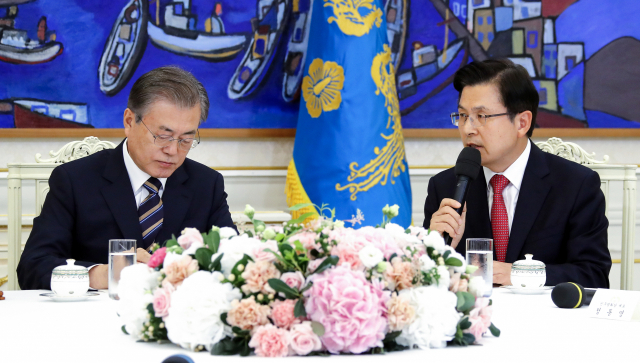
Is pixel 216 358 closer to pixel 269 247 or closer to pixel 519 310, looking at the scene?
pixel 269 247

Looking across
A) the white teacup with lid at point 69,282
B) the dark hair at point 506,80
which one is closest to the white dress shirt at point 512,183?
the dark hair at point 506,80

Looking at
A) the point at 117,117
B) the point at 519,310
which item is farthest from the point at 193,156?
the point at 519,310

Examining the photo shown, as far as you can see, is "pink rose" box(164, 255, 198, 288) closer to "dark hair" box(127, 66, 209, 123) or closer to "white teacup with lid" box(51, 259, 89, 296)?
"white teacup with lid" box(51, 259, 89, 296)

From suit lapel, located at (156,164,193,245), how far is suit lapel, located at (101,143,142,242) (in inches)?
4.3

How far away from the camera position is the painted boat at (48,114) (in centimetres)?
334

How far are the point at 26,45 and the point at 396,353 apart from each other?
2.92 metres

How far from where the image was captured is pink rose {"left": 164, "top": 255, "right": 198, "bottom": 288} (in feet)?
3.40

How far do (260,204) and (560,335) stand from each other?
2.55 m

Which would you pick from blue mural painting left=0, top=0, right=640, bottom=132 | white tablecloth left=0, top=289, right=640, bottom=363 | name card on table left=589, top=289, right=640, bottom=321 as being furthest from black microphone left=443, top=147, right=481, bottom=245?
blue mural painting left=0, top=0, right=640, bottom=132

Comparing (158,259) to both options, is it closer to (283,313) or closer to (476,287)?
(283,313)

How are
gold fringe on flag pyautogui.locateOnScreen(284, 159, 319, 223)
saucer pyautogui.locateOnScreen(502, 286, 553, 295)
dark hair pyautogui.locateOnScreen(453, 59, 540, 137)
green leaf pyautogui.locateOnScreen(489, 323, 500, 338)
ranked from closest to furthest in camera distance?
green leaf pyautogui.locateOnScreen(489, 323, 500, 338) < saucer pyautogui.locateOnScreen(502, 286, 553, 295) < dark hair pyautogui.locateOnScreen(453, 59, 540, 137) < gold fringe on flag pyautogui.locateOnScreen(284, 159, 319, 223)

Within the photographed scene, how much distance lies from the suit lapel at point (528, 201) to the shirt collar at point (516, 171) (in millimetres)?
18

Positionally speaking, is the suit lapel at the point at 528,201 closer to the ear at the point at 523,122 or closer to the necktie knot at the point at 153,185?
the ear at the point at 523,122

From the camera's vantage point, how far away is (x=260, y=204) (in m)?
3.66
